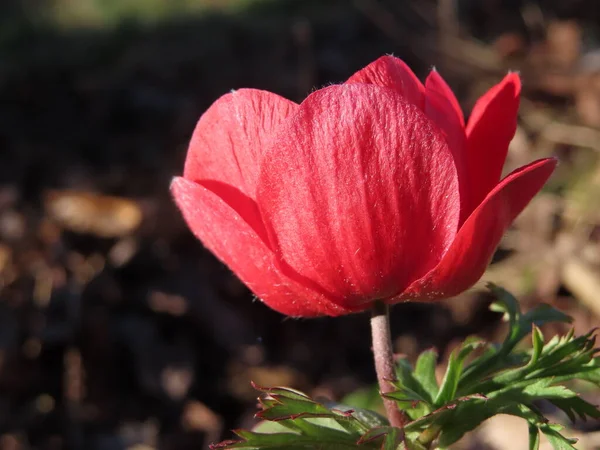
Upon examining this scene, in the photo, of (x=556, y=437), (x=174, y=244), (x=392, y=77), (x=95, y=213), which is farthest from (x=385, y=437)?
(x=95, y=213)

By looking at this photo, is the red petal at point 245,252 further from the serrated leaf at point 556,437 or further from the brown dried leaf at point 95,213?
the brown dried leaf at point 95,213

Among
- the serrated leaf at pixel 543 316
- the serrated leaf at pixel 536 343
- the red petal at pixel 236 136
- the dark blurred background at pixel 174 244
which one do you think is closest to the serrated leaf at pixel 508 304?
the serrated leaf at pixel 543 316

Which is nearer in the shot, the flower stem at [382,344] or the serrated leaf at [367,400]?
the flower stem at [382,344]

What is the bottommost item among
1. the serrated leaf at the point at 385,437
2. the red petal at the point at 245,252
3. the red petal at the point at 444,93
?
the serrated leaf at the point at 385,437

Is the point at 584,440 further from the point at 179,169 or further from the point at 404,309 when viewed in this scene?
the point at 179,169

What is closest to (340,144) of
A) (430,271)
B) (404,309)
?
(430,271)

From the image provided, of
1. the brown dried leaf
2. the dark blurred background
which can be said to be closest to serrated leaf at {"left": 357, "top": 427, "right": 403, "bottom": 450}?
the dark blurred background
